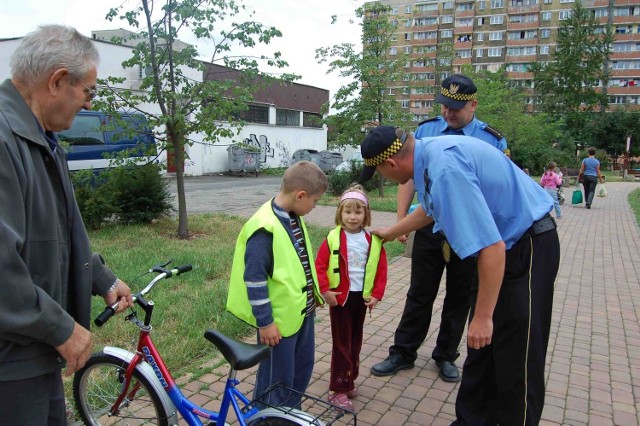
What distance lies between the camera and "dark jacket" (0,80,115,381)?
1502 millimetres

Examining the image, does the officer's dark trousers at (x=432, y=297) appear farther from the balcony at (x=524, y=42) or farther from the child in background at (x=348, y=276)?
the balcony at (x=524, y=42)

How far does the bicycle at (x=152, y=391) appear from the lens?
2174 millimetres

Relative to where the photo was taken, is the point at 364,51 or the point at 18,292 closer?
the point at 18,292

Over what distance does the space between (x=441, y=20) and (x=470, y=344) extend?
95.0 meters

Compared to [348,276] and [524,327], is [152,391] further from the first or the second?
[524,327]

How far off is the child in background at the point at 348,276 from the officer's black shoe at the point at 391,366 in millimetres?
516

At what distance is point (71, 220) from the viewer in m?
1.86

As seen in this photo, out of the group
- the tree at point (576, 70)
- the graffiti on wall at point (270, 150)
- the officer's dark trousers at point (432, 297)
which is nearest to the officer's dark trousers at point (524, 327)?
the officer's dark trousers at point (432, 297)

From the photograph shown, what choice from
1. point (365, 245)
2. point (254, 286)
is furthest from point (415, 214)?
point (254, 286)

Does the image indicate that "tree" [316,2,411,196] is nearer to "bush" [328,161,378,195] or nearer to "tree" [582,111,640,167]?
"bush" [328,161,378,195]

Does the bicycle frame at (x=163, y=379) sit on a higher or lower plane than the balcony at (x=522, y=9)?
lower

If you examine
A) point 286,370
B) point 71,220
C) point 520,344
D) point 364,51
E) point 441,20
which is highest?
point 441,20

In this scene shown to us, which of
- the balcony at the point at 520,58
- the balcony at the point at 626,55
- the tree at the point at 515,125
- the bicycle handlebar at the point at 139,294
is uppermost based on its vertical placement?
the balcony at the point at 520,58

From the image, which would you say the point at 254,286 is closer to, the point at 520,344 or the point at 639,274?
the point at 520,344
